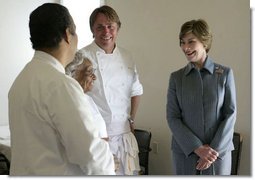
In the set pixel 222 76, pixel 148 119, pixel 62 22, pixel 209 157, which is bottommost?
pixel 209 157

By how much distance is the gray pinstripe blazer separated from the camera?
1010 mm

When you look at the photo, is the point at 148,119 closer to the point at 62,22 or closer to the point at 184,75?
the point at 184,75

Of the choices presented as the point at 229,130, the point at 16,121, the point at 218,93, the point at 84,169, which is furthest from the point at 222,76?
the point at 16,121

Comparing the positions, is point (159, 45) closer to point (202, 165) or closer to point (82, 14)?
point (82, 14)

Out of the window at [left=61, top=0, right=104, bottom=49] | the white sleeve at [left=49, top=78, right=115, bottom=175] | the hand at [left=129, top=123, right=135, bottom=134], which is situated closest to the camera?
the white sleeve at [left=49, top=78, right=115, bottom=175]

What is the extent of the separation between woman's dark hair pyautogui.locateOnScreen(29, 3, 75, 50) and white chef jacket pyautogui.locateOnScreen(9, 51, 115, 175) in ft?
0.11

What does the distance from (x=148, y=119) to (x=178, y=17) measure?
0.34 meters

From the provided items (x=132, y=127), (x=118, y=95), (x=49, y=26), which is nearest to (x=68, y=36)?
(x=49, y=26)

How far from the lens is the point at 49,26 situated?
0.82 m

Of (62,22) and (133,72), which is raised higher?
(62,22)

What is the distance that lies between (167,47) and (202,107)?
220 mm

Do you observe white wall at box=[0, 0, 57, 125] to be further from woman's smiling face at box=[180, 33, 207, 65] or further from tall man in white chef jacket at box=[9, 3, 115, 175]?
woman's smiling face at box=[180, 33, 207, 65]

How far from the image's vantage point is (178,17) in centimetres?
101

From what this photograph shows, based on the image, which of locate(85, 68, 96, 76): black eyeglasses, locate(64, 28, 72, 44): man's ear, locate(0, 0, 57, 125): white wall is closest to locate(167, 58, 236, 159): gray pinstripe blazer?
locate(85, 68, 96, 76): black eyeglasses
